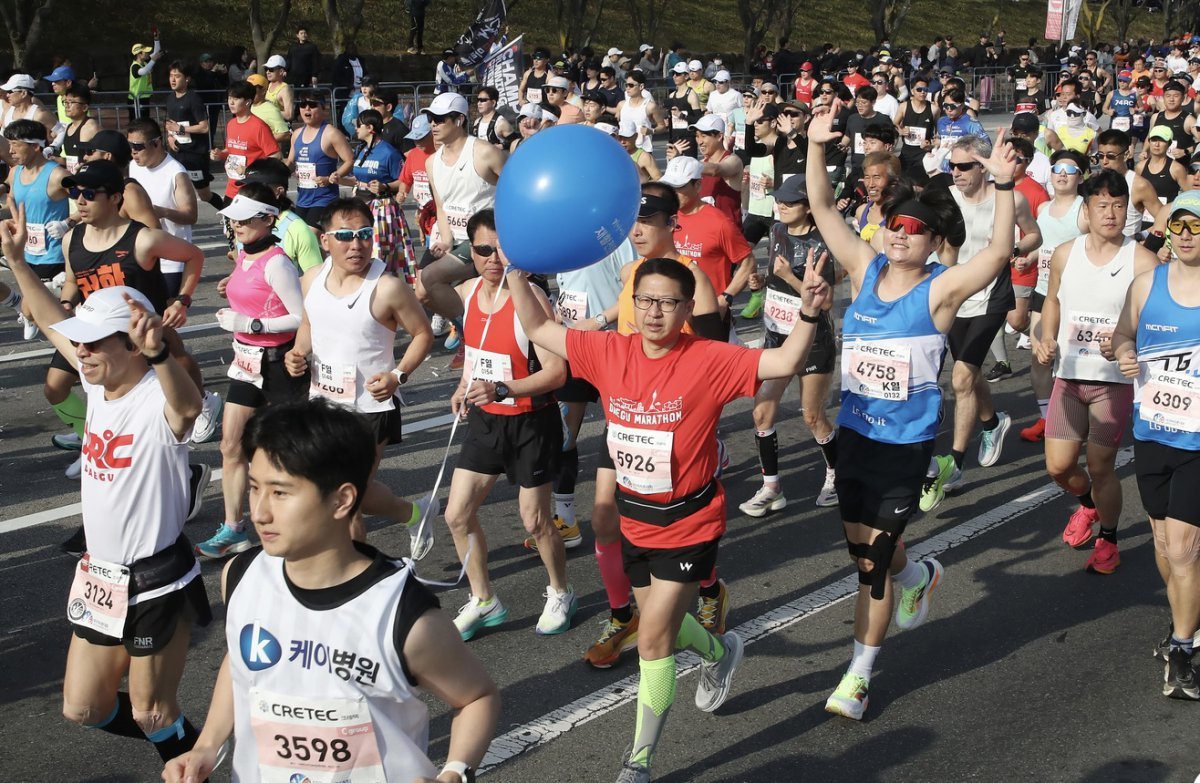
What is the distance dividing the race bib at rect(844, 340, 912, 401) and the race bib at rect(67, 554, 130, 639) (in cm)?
290

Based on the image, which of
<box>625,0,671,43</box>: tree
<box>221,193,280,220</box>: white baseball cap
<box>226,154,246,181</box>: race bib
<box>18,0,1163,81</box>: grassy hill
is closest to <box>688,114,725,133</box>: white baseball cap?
→ <box>226,154,246,181</box>: race bib

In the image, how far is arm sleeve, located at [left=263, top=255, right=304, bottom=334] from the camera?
6.82 metres

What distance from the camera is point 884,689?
571 centimetres

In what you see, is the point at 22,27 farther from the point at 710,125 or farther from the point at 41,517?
the point at 41,517

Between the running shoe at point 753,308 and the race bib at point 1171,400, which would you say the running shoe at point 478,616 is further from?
the running shoe at point 753,308

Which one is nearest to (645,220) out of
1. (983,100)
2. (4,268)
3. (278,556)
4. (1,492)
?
(278,556)

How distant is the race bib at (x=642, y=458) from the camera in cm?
481

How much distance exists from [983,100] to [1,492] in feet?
119

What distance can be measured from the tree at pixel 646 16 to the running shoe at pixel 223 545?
41805 mm

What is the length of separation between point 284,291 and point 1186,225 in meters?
4.16

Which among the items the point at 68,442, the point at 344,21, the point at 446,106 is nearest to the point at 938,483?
the point at 446,106

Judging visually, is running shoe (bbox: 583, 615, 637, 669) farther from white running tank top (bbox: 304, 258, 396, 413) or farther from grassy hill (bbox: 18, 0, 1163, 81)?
grassy hill (bbox: 18, 0, 1163, 81)

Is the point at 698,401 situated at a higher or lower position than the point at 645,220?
lower

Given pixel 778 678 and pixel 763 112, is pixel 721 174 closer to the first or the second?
pixel 763 112
